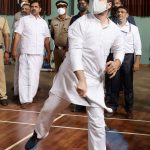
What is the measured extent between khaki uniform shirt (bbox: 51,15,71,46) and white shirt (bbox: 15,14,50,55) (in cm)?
35

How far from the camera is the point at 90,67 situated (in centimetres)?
332

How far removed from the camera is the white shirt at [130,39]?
5.52 meters

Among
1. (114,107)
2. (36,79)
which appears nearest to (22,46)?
(36,79)

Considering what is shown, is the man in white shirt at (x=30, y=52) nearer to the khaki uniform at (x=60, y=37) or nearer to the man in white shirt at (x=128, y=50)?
the khaki uniform at (x=60, y=37)

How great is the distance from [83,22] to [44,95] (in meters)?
4.31

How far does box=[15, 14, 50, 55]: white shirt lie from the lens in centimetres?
640

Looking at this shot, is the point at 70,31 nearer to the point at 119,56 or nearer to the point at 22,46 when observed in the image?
the point at 119,56

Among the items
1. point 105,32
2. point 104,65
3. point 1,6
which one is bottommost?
point 104,65

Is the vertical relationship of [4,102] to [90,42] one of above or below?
below

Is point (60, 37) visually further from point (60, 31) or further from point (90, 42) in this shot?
point (90, 42)

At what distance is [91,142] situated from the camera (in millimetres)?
3238

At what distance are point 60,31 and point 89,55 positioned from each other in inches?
140

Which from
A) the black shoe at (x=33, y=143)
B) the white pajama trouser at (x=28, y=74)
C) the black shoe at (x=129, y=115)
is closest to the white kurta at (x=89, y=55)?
the black shoe at (x=33, y=143)

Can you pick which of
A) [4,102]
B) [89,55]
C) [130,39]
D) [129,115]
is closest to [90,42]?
[89,55]
